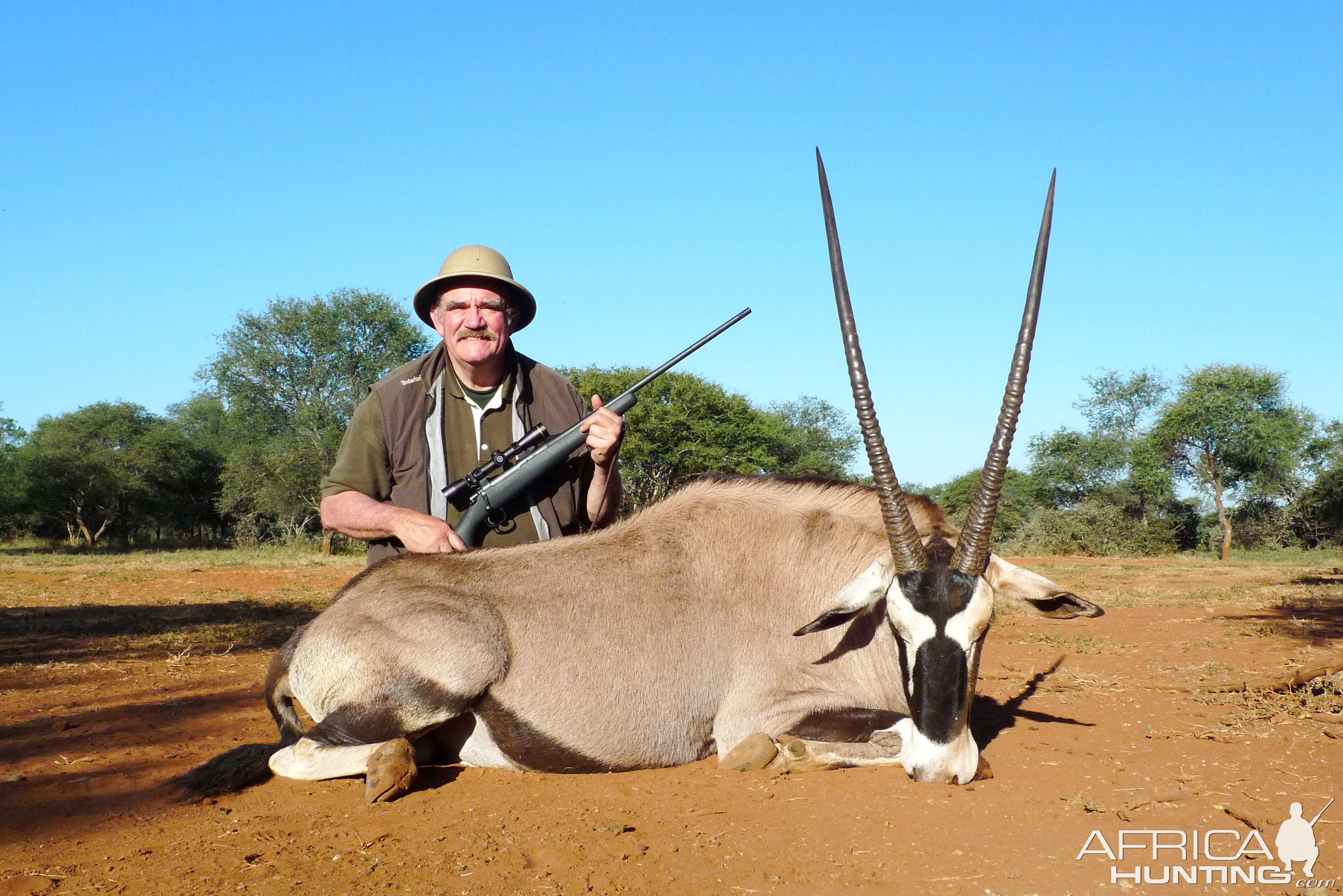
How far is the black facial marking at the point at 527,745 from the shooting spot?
14.6 ft

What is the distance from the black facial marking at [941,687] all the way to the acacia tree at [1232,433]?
107ft

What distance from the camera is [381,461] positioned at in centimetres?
594

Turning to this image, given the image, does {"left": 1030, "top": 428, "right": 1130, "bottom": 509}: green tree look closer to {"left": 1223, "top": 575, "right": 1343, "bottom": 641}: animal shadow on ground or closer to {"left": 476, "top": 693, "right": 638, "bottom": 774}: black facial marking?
{"left": 1223, "top": 575, "right": 1343, "bottom": 641}: animal shadow on ground

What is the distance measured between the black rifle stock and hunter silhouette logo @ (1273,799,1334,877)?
386 cm

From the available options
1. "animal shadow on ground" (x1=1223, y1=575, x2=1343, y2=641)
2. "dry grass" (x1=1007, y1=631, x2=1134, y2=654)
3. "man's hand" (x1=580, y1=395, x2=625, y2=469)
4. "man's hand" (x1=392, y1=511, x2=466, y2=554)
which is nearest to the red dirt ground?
"dry grass" (x1=1007, y1=631, x2=1134, y2=654)

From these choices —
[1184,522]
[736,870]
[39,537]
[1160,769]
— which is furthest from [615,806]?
[39,537]

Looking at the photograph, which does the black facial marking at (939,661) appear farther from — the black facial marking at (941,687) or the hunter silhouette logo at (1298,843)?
the hunter silhouette logo at (1298,843)

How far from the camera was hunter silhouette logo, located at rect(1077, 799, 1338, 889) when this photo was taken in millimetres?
3158

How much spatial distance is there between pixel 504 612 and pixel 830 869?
2005 millimetres

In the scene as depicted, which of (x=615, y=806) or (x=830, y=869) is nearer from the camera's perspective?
(x=830, y=869)

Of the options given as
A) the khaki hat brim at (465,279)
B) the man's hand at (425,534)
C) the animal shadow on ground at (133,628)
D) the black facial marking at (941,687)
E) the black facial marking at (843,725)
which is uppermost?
the khaki hat brim at (465,279)

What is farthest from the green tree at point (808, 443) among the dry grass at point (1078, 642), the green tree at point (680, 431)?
the dry grass at point (1078, 642)

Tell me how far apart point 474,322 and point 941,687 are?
11.8 ft

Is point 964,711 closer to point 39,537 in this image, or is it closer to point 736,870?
point 736,870
